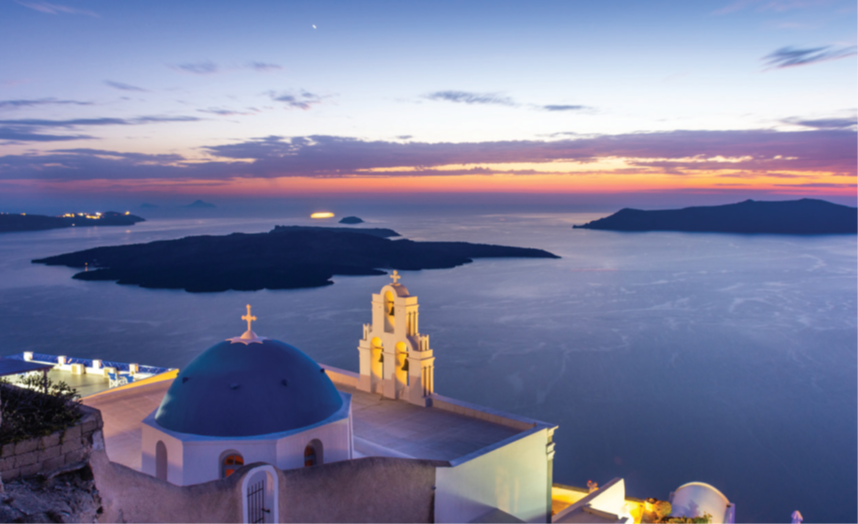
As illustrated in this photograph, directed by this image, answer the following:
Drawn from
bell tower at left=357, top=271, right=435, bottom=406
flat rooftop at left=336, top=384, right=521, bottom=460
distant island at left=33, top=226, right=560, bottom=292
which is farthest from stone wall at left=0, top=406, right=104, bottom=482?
distant island at left=33, top=226, right=560, bottom=292

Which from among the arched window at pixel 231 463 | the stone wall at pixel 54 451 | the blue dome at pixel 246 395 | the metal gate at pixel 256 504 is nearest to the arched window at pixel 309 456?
the blue dome at pixel 246 395

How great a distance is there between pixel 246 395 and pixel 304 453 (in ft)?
3.94

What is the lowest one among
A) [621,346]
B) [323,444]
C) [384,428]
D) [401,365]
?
[621,346]

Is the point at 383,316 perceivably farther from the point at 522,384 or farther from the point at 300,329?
the point at 300,329

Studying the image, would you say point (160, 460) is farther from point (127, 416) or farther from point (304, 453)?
point (127, 416)

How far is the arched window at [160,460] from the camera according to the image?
28.5 feet

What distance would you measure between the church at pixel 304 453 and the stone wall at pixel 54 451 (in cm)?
33

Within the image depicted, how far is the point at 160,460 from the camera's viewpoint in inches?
343

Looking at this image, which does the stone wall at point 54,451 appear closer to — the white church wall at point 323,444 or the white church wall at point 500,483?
the white church wall at point 323,444

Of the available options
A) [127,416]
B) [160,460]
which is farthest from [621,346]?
[160,460]

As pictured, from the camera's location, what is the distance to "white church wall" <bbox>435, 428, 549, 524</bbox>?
31.8 ft

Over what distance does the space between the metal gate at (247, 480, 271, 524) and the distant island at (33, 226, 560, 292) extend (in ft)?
184

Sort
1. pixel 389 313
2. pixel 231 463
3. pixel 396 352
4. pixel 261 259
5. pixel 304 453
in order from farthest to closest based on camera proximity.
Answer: pixel 261 259 < pixel 389 313 < pixel 396 352 < pixel 304 453 < pixel 231 463

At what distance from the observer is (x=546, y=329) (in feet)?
145
